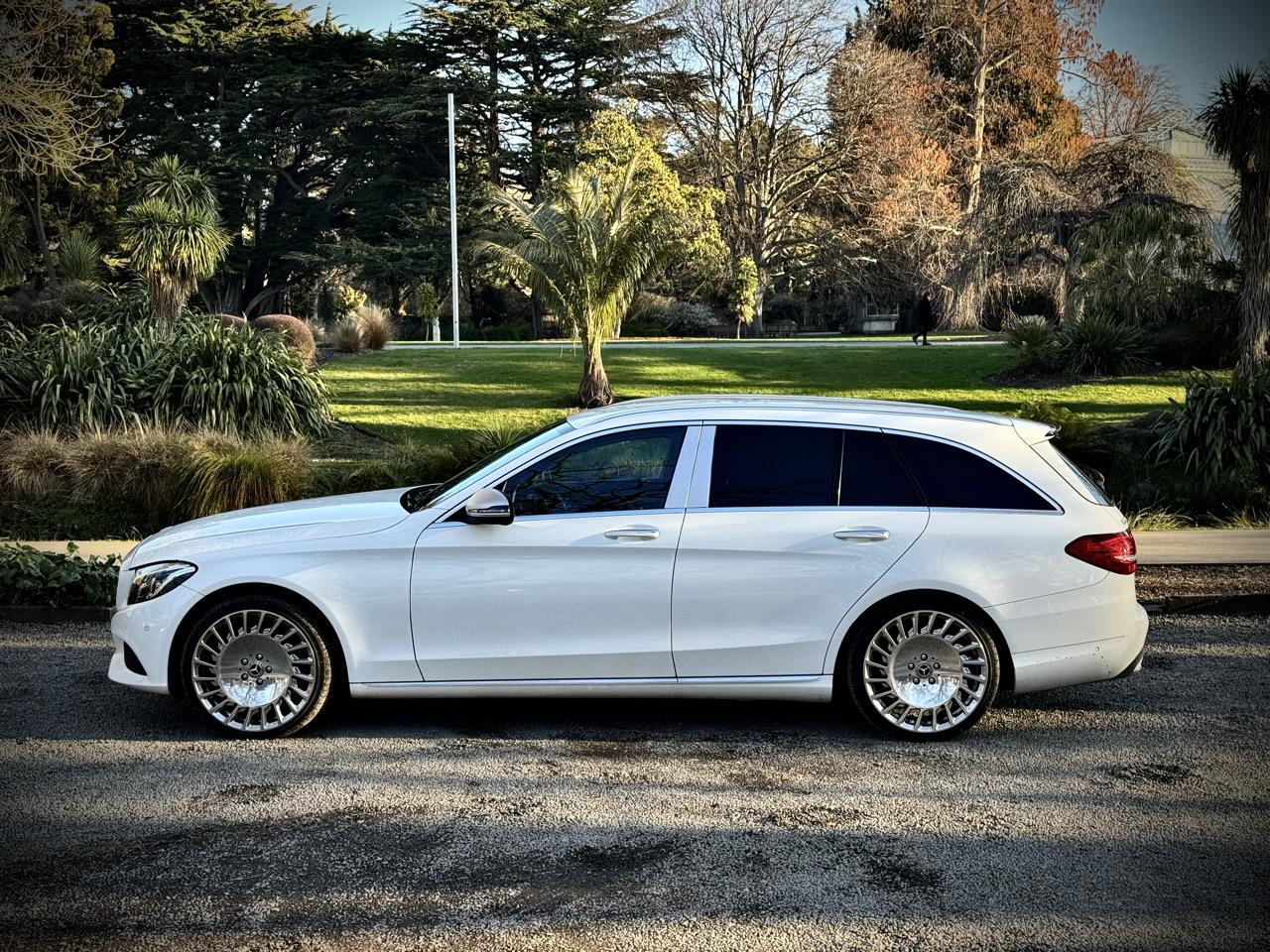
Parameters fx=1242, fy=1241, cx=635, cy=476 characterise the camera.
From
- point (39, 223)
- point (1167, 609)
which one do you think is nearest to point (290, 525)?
point (1167, 609)

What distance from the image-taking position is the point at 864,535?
5.91 metres

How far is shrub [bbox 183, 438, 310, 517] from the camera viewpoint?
12016 millimetres

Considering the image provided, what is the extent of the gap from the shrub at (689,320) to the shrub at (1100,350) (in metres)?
23.6

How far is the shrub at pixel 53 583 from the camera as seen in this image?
9.02 m

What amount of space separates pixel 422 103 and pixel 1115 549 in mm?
44701

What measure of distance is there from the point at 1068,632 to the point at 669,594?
1.93 metres

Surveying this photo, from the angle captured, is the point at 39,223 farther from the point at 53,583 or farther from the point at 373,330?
the point at 53,583

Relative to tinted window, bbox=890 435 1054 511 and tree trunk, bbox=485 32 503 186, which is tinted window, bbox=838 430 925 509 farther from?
tree trunk, bbox=485 32 503 186

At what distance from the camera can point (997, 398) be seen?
19438mm

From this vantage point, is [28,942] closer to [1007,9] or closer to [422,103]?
[422,103]

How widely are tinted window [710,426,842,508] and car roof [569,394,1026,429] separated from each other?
12 cm

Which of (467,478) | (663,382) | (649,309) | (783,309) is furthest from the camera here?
(783,309)

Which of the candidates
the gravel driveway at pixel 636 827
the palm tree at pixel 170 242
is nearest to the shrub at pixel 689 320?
the palm tree at pixel 170 242

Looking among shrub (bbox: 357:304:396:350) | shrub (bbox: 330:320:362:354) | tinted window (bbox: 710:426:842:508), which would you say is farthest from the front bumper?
shrub (bbox: 357:304:396:350)
